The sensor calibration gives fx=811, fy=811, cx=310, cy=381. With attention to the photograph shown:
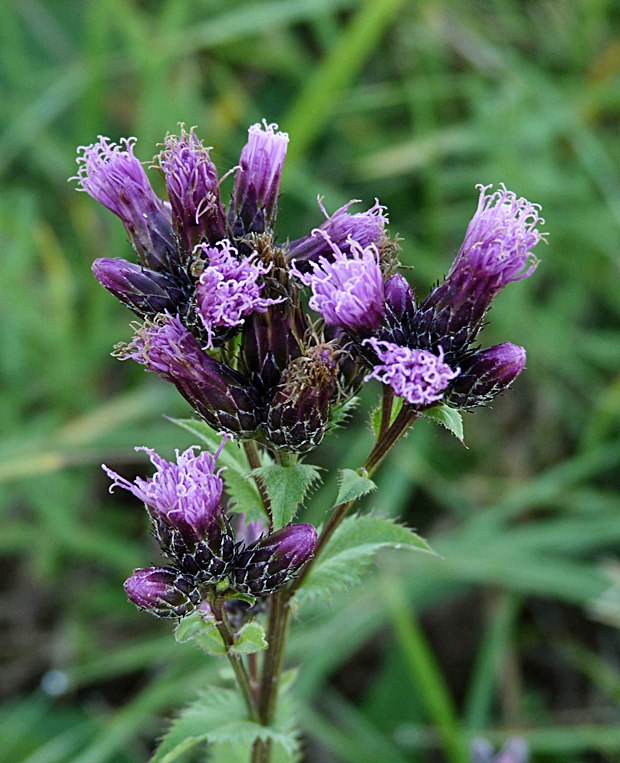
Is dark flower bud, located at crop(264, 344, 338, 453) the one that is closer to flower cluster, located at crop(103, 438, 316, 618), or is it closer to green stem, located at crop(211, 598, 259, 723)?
flower cluster, located at crop(103, 438, 316, 618)

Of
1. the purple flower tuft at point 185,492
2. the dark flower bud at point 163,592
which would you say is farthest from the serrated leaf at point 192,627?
the purple flower tuft at point 185,492

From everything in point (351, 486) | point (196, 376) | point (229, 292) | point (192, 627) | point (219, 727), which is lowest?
point (219, 727)

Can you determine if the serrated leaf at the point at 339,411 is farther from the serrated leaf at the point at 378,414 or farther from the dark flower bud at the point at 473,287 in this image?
the dark flower bud at the point at 473,287

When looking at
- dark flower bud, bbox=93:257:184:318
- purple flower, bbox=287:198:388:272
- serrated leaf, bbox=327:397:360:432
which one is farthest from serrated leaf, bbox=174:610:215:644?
purple flower, bbox=287:198:388:272

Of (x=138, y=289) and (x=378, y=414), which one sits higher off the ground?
(x=138, y=289)

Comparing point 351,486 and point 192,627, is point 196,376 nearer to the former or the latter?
point 351,486

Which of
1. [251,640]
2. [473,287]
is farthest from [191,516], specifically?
[473,287]
